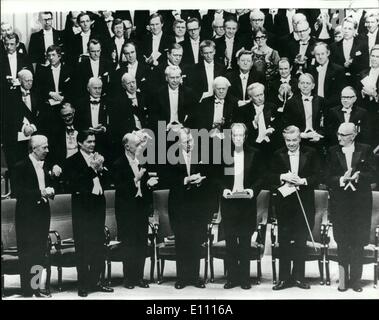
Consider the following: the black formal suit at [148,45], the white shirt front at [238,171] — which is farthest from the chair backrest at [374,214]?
the black formal suit at [148,45]

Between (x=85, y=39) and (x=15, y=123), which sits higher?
(x=85, y=39)

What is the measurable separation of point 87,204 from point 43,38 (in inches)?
46.8

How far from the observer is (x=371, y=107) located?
4.89 meters

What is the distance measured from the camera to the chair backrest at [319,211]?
4.90m

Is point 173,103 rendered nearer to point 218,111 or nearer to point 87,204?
point 218,111

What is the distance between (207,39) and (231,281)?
1.68 m

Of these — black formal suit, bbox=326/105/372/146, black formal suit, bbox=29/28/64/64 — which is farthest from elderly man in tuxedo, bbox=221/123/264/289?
black formal suit, bbox=29/28/64/64

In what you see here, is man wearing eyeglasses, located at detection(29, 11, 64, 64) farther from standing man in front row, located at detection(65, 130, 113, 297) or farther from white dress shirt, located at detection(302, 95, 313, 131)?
white dress shirt, located at detection(302, 95, 313, 131)

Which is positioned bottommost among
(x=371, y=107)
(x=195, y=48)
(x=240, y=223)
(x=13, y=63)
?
(x=240, y=223)

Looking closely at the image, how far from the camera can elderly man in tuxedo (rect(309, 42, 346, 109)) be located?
491 centimetres

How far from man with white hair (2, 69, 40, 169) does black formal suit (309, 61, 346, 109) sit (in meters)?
2.01

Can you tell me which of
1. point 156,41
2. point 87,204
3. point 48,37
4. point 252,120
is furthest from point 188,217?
point 48,37
